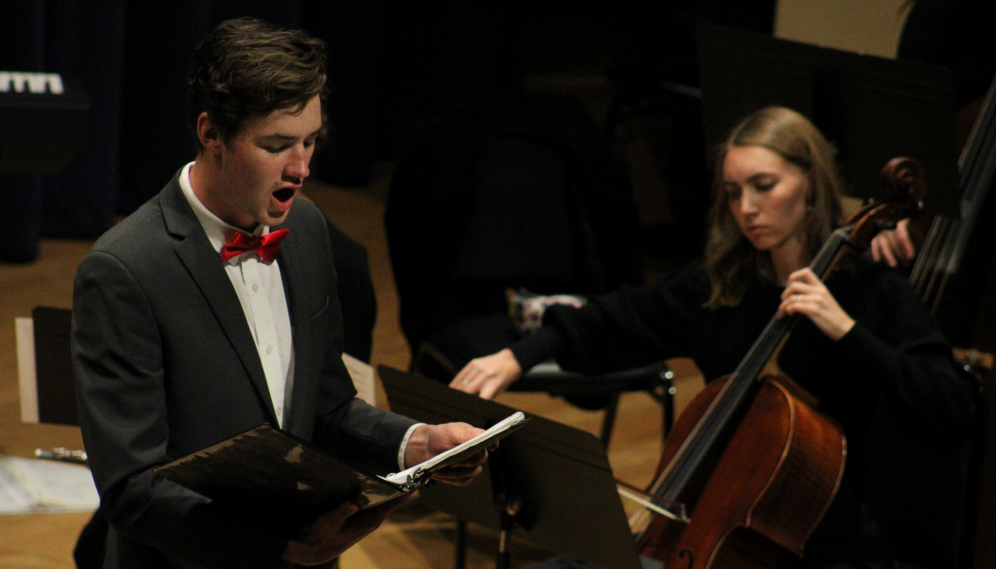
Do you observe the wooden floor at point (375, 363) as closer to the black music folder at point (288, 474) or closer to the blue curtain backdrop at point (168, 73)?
the blue curtain backdrop at point (168, 73)

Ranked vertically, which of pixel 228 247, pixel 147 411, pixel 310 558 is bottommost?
pixel 310 558

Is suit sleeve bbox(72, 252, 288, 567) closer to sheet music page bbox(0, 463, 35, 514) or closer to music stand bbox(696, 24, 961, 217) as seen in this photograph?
sheet music page bbox(0, 463, 35, 514)

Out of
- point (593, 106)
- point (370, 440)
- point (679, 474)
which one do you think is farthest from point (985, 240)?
point (593, 106)

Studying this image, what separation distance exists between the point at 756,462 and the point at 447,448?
2.57ft

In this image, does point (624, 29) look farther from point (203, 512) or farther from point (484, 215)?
point (203, 512)

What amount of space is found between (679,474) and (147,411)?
108 centimetres

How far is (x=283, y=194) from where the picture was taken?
1.38 meters

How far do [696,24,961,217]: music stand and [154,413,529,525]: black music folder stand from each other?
1.54m

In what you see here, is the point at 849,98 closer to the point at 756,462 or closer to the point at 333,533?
the point at 756,462

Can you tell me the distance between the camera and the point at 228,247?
139 cm

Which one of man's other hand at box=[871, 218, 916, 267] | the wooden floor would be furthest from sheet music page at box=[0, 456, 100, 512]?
man's other hand at box=[871, 218, 916, 267]

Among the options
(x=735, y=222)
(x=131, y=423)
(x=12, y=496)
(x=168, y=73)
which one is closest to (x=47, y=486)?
(x=12, y=496)

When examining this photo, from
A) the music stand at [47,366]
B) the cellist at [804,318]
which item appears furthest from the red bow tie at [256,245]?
the cellist at [804,318]

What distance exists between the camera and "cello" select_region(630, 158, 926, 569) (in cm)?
199
